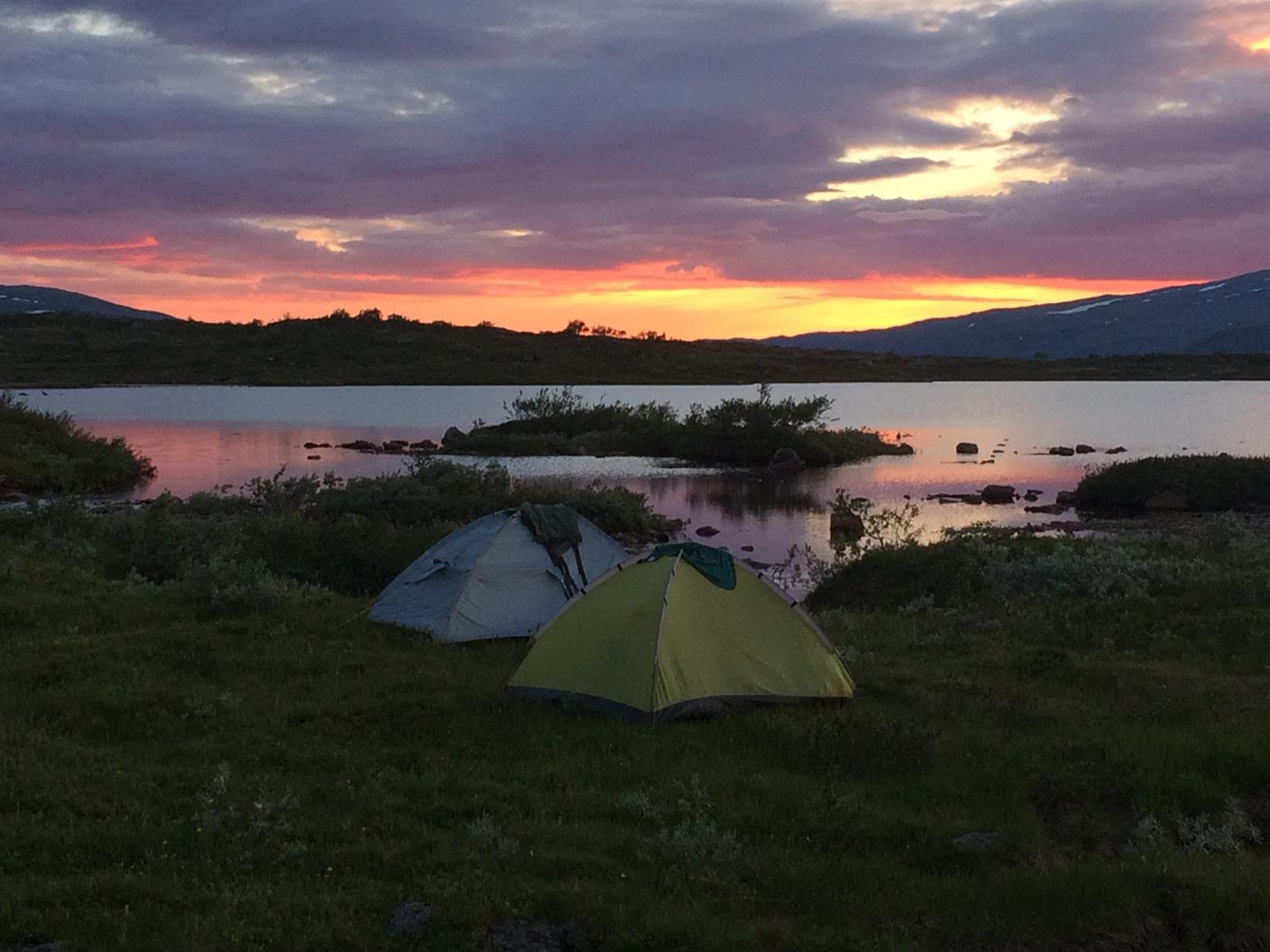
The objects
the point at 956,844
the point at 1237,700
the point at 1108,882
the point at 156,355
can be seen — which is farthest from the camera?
the point at 156,355

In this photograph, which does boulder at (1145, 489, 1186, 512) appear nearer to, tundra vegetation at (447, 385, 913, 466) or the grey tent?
tundra vegetation at (447, 385, 913, 466)

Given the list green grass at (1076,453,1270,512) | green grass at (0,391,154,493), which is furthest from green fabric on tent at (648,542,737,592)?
green grass at (0,391,154,493)

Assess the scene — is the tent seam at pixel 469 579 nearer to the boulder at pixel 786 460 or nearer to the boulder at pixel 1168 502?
the boulder at pixel 1168 502

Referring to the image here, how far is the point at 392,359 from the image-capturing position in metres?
143

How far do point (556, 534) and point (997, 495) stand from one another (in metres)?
29.4

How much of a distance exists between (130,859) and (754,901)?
13.0 feet

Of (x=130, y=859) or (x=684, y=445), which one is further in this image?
(x=684, y=445)

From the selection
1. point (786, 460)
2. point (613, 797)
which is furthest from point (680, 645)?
point (786, 460)

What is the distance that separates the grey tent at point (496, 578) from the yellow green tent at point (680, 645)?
10.3 ft

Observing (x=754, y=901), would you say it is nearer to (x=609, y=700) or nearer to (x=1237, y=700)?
(x=609, y=700)

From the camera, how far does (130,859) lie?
291 inches

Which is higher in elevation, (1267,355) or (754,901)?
(1267,355)

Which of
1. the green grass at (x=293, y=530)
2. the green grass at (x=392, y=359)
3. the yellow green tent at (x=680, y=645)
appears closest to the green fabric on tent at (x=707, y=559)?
the yellow green tent at (x=680, y=645)

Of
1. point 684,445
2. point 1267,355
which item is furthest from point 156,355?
point 1267,355
